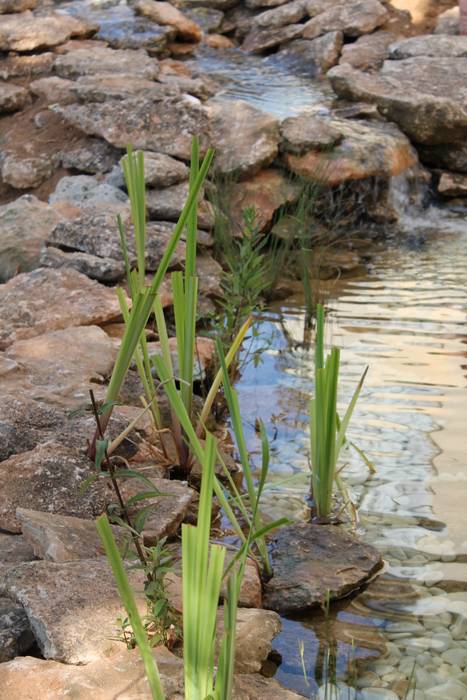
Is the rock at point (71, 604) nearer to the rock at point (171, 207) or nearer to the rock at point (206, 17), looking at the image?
the rock at point (171, 207)

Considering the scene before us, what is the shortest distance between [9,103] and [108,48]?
1780 millimetres

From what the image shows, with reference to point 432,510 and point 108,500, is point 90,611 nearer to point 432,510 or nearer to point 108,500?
point 108,500

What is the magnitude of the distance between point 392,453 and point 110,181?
3082 mm

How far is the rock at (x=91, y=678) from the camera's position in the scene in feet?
5.65

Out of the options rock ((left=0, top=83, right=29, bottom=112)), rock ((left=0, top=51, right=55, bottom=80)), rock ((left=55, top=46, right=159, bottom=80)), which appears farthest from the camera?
rock ((left=0, top=51, right=55, bottom=80))

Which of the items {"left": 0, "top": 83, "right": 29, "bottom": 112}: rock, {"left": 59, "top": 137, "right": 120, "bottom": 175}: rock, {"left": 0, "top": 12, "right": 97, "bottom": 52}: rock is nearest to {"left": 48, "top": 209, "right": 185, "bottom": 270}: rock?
{"left": 59, "top": 137, "right": 120, "bottom": 175}: rock

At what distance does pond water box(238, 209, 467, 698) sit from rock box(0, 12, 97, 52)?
3.67 meters

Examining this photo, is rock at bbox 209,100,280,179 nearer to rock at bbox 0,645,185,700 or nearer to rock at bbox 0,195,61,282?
rock at bbox 0,195,61,282

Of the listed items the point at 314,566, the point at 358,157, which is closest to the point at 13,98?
the point at 358,157

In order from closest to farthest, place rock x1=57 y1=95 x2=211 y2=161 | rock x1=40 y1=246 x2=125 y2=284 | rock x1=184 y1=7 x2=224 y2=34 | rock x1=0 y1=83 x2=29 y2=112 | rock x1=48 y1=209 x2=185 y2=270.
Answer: rock x1=40 y1=246 x2=125 y2=284 < rock x1=48 y1=209 x2=185 y2=270 < rock x1=57 y1=95 x2=211 y2=161 < rock x1=0 y1=83 x2=29 y2=112 < rock x1=184 y1=7 x2=224 y2=34

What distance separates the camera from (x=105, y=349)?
351cm

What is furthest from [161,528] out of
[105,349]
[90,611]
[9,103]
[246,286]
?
[9,103]

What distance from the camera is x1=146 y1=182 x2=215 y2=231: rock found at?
16.5ft

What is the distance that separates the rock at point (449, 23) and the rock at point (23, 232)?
5.04 metres
